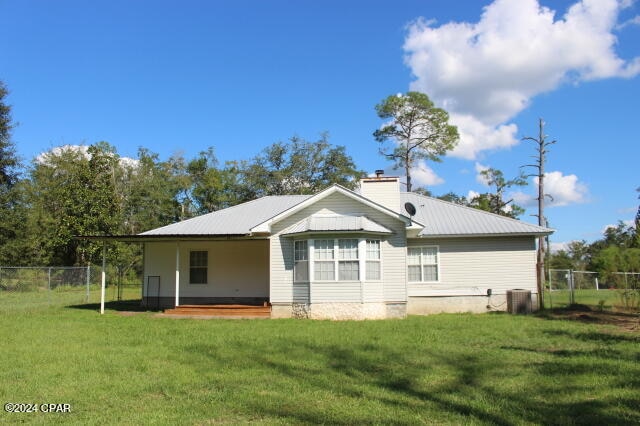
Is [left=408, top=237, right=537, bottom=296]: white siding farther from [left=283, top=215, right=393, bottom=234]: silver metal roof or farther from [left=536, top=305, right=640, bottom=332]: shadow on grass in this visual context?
[left=283, top=215, right=393, bottom=234]: silver metal roof

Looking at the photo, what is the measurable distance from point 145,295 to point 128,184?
29.1 metres

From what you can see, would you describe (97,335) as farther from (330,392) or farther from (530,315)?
(530,315)

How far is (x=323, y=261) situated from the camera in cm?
1669

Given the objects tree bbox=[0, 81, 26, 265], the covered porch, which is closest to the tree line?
tree bbox=[0, 81, 26, 265]

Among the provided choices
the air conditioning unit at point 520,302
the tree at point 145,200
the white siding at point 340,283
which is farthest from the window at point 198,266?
the tree at point 145,200

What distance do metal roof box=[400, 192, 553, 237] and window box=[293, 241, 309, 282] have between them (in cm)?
438

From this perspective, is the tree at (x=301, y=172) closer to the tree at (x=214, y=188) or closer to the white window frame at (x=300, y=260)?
the tree at (x=214, y=188)

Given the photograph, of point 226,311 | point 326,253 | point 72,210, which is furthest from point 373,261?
point 72,210

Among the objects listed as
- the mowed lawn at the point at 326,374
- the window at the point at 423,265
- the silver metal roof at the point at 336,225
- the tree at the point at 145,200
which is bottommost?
the mowed lawn at the point at 326,374

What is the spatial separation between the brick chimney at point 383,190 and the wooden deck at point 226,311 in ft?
18.2

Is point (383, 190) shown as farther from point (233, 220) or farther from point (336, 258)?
point (233, 220)

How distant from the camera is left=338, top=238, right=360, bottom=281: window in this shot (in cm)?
1662

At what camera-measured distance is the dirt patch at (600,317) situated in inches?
569

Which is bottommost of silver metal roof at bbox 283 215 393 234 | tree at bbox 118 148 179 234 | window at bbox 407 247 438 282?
window at bbox 407 247 438 282
